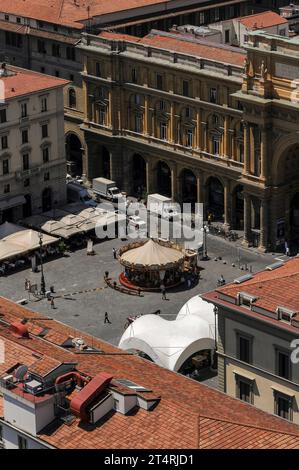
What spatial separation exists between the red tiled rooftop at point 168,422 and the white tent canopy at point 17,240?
63.7 m

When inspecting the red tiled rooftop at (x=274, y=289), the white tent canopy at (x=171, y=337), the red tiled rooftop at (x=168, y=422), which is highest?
the red tiled rooftop at (x=168, y=422)

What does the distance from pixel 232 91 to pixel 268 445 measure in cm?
8481

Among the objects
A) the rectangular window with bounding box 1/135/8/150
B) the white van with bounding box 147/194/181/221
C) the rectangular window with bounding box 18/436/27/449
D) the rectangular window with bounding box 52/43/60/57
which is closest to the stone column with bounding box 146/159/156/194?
the white van with bounding box 147/194/181/221

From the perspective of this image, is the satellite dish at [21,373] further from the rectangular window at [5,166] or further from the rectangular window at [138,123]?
the rectangular window at [138,123]

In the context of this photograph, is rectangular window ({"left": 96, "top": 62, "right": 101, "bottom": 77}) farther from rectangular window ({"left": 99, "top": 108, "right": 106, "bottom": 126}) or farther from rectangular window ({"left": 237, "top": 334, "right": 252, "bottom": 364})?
rectangular window ({"left": 237, "top": 334, "right": 252, "bottom": 364})

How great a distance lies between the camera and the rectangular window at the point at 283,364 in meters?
96.6

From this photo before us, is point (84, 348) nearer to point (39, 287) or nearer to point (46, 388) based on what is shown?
point (46, 388)

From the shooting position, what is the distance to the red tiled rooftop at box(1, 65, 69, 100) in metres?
158

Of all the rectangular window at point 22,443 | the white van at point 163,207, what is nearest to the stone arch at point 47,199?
the white van at point 163,207

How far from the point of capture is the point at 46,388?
7619 cm

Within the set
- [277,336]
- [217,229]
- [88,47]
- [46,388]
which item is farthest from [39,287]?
[46,388]

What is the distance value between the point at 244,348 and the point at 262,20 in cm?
8603

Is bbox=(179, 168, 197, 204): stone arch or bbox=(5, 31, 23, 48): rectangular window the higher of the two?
bbox=(5, 31, 23, 48): rectangular window

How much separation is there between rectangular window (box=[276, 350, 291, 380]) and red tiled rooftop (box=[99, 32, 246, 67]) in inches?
2473
